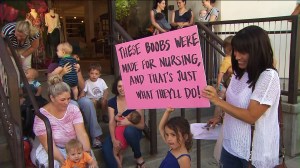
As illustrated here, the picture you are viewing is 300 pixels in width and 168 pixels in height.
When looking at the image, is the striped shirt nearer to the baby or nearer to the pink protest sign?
the baby

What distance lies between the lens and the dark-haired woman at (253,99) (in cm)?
202

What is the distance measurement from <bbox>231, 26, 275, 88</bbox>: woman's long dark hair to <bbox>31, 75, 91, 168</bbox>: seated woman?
1766 millimetres

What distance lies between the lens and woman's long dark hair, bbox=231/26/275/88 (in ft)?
6.58

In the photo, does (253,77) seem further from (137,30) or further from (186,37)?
(137,30)

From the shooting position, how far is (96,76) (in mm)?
4422

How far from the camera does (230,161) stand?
2.33m

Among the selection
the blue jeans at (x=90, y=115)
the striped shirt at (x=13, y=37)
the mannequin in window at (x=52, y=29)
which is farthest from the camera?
the mannequin in window at (x=52, y=29)

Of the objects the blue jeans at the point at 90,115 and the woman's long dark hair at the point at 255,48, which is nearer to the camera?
the woman's long dark hair at the point at 255,48

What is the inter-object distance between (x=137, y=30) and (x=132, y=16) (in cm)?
39

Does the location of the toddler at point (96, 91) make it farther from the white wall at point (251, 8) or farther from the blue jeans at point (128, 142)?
the white wall at point (251, 8)

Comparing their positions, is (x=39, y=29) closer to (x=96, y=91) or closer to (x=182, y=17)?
(x=182, y=17)

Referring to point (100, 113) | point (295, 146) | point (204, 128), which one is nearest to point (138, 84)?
point (204, 128)

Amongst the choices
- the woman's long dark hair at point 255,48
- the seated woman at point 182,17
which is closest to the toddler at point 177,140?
the woman's long dark hair at point 255,48

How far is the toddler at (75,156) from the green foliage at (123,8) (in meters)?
5.46
